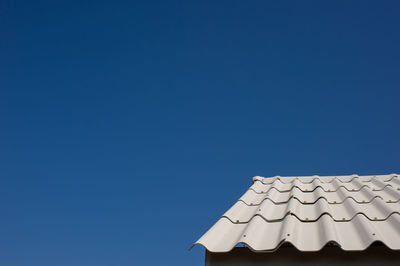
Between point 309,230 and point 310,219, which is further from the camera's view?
point 310,219

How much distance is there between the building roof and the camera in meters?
2.30

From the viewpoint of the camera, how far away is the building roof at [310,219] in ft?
7.55

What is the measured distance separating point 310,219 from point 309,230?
221mm

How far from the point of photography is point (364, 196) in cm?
346

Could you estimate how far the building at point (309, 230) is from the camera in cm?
221

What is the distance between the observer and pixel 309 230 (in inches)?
99.0

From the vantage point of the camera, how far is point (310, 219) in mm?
2721

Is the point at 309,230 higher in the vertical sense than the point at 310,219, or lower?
lower

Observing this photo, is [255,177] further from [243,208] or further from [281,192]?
[243,208]

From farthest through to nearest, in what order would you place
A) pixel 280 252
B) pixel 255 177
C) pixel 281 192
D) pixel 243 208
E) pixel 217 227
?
pixel 255 177 → pixel 281 192 → pixel 243 208 → pixel 217 227 → pixel 280 252

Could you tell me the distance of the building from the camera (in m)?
2.21

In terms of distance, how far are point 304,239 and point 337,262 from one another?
25cm

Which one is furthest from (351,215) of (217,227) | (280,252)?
(217,227)

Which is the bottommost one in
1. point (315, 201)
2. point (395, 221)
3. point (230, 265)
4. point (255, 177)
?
point (230, 265)
